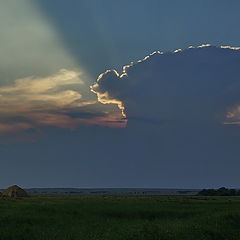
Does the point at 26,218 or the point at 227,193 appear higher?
the point at 227,193

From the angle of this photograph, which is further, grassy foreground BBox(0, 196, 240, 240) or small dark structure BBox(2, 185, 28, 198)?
small dark structure BBox(2, 185, 28, 198)

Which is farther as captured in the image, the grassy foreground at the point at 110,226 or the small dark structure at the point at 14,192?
the small dark structure at the point at 14,192

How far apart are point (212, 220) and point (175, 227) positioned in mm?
8623

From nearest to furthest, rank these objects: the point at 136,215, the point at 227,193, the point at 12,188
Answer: the point at 136,215 → the point at 12,188 → the point at 227,193

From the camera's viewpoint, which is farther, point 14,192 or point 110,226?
point 14,192

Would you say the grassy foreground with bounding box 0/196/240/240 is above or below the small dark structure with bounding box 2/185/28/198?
below

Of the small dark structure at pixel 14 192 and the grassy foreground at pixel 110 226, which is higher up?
the small dark structure at pixel 14 192

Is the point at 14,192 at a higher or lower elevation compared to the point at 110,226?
higher

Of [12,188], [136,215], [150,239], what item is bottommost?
[150,239]

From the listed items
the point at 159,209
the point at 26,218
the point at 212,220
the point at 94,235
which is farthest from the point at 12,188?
the point at 94,235

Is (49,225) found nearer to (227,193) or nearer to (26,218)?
(26,218)

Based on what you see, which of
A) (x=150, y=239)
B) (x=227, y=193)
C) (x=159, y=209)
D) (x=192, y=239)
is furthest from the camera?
(x=227, y=193)

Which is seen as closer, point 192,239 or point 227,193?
point 192,239

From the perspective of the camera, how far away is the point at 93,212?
57.5m
